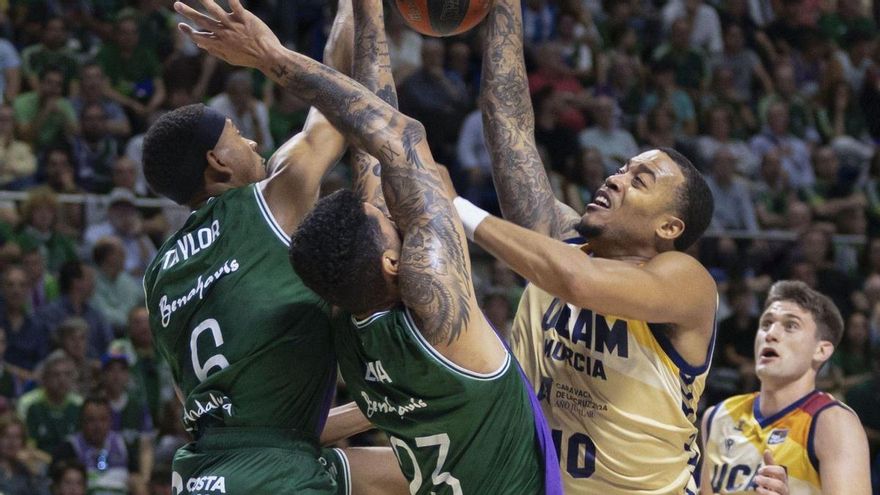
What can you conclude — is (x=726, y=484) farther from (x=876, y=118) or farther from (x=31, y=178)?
(x=876, y=118)

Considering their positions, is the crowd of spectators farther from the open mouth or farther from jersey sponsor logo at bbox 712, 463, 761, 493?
the open mouth

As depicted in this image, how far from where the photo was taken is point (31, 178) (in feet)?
32.6

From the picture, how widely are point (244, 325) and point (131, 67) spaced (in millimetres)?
7385

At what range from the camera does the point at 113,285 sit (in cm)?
939

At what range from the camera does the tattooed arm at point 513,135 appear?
192 inches

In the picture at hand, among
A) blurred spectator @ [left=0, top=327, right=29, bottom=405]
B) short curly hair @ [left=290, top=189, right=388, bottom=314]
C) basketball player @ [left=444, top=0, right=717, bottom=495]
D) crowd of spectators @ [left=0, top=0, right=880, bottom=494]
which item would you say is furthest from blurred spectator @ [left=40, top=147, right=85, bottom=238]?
short curly hair @ [left=290, top=189, right=388, bottom=314]

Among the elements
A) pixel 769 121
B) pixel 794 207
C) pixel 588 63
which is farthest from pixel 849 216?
pixel 588 63

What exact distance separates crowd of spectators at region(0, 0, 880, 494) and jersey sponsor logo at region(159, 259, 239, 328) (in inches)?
164

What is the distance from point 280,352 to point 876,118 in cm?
1110

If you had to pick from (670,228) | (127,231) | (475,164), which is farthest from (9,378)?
(670,228)

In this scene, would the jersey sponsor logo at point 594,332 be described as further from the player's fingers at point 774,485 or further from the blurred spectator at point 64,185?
the blurred spectator at point 64,185

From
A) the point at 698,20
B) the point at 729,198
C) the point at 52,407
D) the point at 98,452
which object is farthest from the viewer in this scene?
the point at 698,20

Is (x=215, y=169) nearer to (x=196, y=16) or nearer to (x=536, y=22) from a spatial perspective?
(x=196, y=16)

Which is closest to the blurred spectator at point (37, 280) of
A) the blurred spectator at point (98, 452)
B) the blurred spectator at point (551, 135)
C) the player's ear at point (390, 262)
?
the blurred spectator at point (98, 452)
